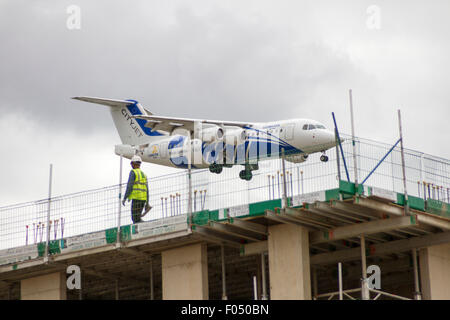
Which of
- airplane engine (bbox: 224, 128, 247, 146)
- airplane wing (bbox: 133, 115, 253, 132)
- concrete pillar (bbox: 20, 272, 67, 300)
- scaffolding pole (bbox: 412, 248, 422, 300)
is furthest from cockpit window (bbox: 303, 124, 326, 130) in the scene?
scaffolding pole (bbox: 412, 248, 422, 300)

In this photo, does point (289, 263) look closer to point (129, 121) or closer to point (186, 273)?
point (186, 273)

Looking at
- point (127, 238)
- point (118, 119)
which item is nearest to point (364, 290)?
point (127, 238)

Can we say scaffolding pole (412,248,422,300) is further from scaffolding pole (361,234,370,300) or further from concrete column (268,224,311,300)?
concrete column (268,224,311,300)

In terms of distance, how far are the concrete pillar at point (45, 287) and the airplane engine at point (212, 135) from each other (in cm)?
1770

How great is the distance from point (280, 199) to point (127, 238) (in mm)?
5196

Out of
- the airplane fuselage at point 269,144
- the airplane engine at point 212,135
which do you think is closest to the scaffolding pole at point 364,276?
the airplane fuselage at point 269,144

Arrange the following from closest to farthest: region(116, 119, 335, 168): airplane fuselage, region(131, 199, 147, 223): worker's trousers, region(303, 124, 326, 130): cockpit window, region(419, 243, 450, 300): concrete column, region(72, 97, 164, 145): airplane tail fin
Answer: region(419, 243, 450, 300): concrete column → region(131, 199, 147, 223): worker's trousers → region(116, 119, 335, 168): airplane fuselage → region(303, 124, 326, 130): cockpit window → region(72, 97, 164, 145): airplane tail fin

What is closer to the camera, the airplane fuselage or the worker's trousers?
the worker's trousers

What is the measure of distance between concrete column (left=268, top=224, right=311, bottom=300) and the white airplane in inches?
405

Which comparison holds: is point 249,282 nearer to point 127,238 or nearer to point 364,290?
point 127,238

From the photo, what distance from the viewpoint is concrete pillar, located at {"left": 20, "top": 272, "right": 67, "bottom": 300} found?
3447 centimetres
